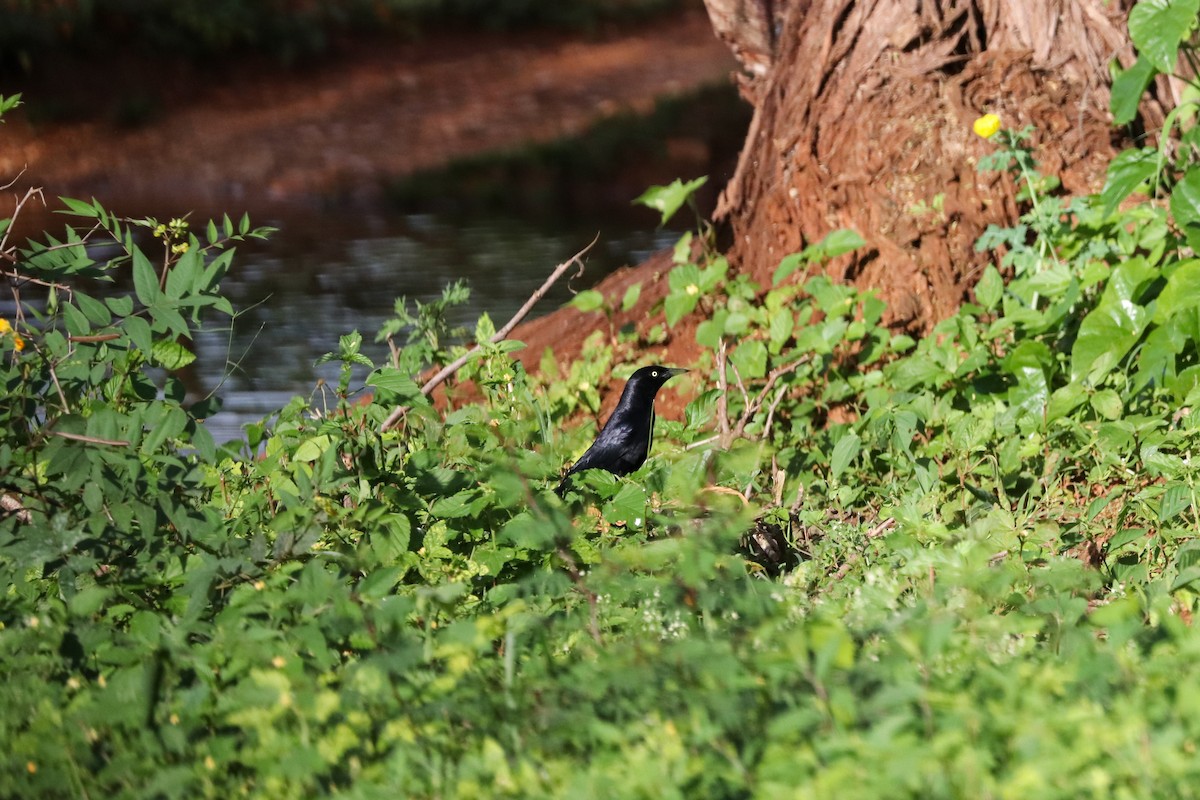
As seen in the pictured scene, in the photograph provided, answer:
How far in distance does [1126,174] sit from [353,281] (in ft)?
15.2

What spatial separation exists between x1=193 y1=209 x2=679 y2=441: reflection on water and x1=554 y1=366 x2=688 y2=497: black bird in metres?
1.66

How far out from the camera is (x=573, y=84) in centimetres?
1490

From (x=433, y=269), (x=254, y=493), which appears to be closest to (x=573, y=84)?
(x=433, y=269)

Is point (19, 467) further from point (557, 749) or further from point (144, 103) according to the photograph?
point (144, 103)

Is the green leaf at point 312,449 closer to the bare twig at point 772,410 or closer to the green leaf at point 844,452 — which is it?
the bare twig at point 772,410

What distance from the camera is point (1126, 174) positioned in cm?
382

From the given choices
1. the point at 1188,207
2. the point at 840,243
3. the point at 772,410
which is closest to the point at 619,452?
the point at 772,410

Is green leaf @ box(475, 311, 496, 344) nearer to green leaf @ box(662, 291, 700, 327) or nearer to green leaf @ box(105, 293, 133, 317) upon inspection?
green leaf @ box(662, 291, 700, 327)

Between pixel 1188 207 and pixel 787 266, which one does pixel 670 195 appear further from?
pixel 1188 207

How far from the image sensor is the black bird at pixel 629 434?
3.62 m

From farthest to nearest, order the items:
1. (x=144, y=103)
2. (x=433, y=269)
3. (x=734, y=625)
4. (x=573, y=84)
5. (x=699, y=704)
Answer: (x=573, y=84) < (x=144, y=103) < (x=433, y=269) < (x=734, y=625) < (x=699, y=704)

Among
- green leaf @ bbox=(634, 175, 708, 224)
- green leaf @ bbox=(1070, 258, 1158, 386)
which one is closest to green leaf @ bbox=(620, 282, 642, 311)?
green leaf @ bbox=(634, 175, 708, 224)

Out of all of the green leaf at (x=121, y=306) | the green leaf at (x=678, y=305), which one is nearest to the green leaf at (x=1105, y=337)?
the green leaf at (x=678, y=305)

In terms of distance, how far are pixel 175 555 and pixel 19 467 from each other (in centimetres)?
32
